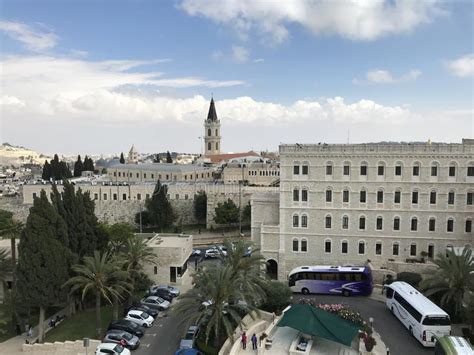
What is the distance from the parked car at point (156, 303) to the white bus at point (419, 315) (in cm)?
1793

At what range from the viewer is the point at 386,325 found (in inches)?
1221

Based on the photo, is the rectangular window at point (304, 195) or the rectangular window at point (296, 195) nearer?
the rectangular window at point (304, 195)

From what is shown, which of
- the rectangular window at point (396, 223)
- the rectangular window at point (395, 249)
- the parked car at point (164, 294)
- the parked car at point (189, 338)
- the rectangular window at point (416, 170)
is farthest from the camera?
the rectangular window at point (395, 249)

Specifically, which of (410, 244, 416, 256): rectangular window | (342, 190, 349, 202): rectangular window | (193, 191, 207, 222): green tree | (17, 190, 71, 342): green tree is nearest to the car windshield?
(17, 190, 71, 342): green tree

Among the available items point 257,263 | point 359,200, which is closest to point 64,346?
point 257,263

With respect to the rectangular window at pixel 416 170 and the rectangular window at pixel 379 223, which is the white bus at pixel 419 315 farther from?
the rectangular window at pixel 416 170

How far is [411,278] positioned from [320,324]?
14.2 meters

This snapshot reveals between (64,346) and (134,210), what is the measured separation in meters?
46.1

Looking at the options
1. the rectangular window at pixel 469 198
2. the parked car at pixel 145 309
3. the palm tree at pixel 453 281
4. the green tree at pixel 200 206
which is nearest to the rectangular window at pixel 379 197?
the rectangular window at pixel 469 198

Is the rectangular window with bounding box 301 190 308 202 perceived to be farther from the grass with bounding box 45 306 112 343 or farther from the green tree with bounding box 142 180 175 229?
the green tree with bounding box 142 180 175 229

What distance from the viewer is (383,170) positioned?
134 ft

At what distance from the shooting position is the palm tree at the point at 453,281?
3053 cm

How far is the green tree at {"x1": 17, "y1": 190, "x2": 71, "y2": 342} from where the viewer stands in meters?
32.0

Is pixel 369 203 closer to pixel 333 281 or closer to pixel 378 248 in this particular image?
pixel 378 248
